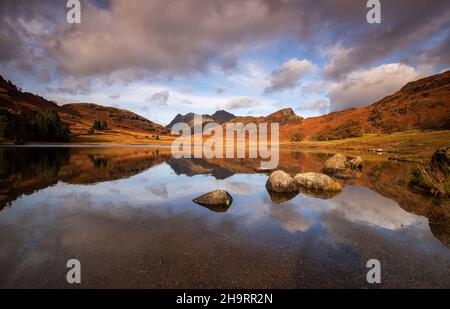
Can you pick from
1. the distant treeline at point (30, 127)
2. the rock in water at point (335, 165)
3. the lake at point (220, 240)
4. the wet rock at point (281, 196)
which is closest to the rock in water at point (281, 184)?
the wet rock at point (281, 196)

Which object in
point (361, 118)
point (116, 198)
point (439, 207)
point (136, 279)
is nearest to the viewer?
point (136, 279)

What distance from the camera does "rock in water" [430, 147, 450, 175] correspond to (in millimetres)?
15963

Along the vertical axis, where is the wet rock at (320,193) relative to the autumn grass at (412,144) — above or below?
below

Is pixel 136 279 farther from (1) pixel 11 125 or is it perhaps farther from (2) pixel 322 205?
(1) pixel 11 125

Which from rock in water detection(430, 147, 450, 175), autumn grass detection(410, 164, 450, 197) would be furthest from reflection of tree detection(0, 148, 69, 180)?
rock in water detection(430, 147, 450, 175)

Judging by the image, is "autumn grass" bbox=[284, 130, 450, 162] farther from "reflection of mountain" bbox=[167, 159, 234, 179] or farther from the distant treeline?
the distant treeline

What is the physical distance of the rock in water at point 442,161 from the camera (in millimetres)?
15963

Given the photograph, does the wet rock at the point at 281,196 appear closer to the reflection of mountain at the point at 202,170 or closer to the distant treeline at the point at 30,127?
the reflection of mountain at the point at 202,170

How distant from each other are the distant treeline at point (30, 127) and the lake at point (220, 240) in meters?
72.3
